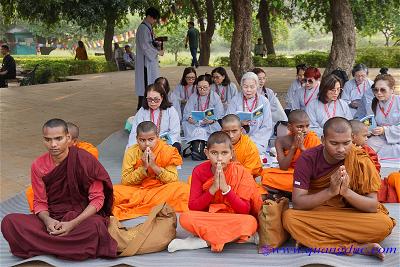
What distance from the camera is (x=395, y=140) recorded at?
6.22 meters

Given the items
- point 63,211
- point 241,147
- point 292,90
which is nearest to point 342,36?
point 292,90

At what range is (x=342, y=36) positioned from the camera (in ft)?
34.2

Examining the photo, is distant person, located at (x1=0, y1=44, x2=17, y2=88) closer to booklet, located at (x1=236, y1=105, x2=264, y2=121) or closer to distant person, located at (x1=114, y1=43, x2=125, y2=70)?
distant person, located at (x1=114, y1=43, x2=125, y2=70)

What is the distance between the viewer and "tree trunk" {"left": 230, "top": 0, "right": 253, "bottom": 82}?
32.2 ft

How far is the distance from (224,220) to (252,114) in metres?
2.74

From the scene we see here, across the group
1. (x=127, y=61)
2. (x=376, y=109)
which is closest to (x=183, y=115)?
(x=376, y=109)

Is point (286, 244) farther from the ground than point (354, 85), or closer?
closer

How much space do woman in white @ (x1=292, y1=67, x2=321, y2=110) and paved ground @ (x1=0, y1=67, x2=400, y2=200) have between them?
294 centimetres

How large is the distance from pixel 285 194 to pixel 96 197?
6.16 feet

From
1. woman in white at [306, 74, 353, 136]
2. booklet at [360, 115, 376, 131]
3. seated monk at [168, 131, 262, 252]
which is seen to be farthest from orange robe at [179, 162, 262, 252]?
booklet at [360, 115, 376, 131]

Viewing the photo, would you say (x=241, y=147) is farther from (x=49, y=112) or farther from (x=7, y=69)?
(x=7, y=69)

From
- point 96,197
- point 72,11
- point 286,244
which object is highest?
point 72,11

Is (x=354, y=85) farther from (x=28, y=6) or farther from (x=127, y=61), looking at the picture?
(x=127, y=61)

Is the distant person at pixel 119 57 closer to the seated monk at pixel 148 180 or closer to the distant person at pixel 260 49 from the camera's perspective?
the distant person at pixel 260 49
